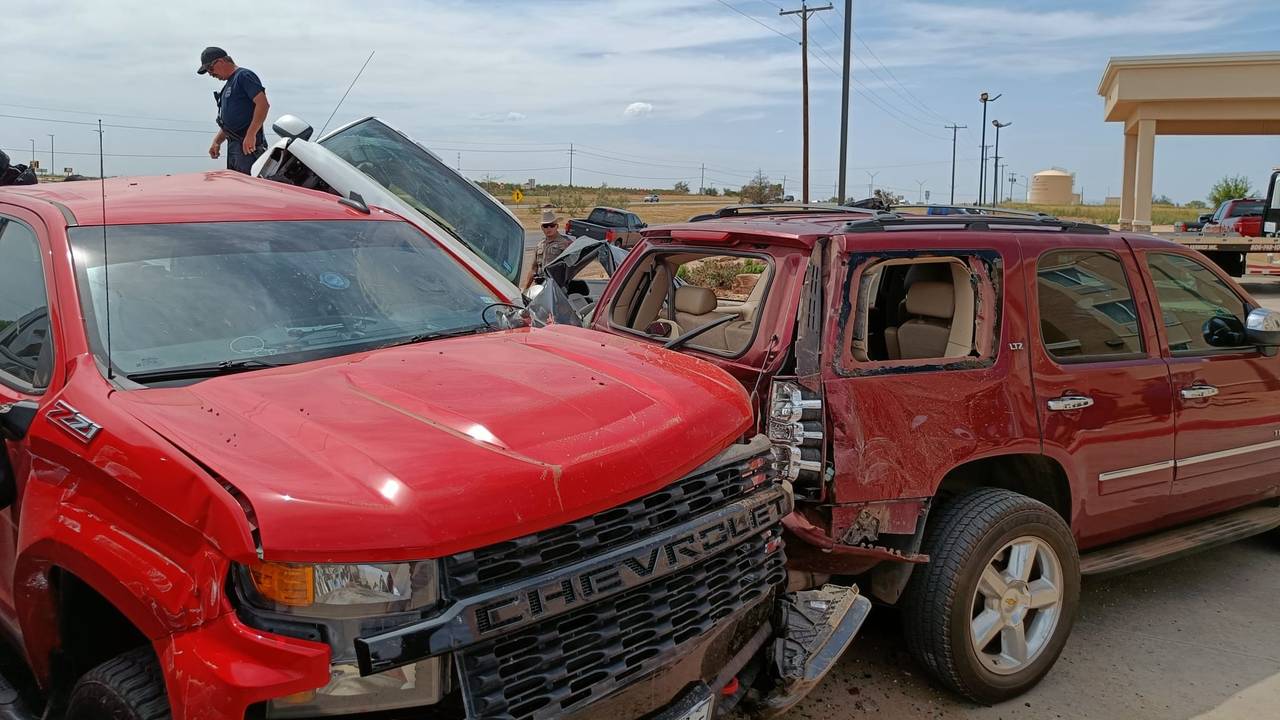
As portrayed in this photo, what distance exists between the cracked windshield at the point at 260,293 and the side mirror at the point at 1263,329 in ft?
12.1

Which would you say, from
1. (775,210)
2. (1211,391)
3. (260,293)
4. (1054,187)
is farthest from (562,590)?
(1054,187)

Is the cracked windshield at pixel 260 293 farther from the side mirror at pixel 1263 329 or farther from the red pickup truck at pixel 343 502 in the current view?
the side mirror at pixel 1263 329

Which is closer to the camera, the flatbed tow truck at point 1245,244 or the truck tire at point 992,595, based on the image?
the truck tire at point 992,595

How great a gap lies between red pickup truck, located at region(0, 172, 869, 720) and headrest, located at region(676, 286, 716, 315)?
4.12ft

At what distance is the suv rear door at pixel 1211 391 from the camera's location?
4.52 metres

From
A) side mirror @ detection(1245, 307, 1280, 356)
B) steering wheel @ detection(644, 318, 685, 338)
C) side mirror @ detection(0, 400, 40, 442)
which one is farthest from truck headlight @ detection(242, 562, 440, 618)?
side mirror @ detection(1245, 307, 1280, 356)

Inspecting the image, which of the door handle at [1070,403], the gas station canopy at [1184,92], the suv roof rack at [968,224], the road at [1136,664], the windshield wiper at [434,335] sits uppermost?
the gas station canopy at [1184,92]

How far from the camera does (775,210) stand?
4.93 m

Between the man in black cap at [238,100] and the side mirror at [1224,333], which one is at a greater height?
the man in black cap at [238,100]

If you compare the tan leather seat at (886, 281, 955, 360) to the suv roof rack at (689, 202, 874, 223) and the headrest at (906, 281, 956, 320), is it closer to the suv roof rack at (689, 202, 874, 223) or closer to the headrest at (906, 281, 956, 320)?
the headrest at (906, 281, 956, 320)

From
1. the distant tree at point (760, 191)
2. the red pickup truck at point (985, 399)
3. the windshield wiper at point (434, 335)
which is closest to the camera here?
the windshield wiper at point (434, 335)

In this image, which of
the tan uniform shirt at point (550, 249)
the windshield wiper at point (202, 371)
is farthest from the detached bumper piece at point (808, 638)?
the tan uniform shirt at point (550, 249)

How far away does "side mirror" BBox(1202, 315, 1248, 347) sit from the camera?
15.6 ft

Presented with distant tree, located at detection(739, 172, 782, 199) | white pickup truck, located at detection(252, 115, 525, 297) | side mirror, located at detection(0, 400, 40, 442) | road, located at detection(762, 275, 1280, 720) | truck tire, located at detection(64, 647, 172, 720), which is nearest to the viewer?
truck tire, located at detection(64, 647, 172, 720)
